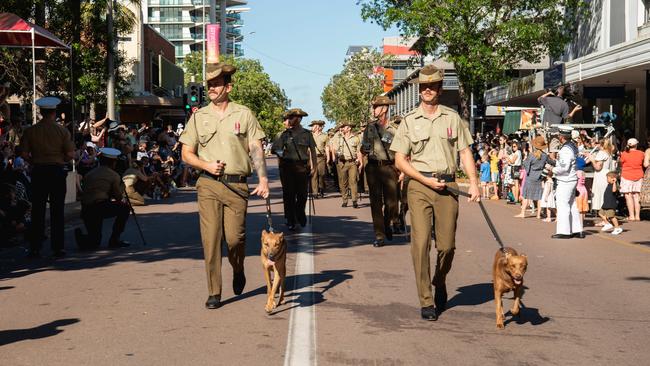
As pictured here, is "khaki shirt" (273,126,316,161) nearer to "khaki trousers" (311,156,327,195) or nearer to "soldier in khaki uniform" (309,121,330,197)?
"soldier in khaki uniform" (309,121,330,197)

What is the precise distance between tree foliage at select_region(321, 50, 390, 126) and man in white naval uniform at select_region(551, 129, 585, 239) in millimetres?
68747

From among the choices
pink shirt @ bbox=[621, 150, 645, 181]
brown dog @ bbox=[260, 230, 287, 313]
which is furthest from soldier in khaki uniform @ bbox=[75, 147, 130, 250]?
pink shirt @ bbox=[621, 150, 645, 181]

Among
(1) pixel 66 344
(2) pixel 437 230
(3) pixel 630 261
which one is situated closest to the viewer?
(1) pixel 66 344

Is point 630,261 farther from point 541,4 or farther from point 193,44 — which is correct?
point 193,44

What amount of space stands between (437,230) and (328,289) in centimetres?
182

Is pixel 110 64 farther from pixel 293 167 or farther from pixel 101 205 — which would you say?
pixel 101 205

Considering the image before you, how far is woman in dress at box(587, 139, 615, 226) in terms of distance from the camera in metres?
18.6

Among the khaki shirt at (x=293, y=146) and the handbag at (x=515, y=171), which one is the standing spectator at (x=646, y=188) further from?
the khaki shirt at (x=293, y=146)

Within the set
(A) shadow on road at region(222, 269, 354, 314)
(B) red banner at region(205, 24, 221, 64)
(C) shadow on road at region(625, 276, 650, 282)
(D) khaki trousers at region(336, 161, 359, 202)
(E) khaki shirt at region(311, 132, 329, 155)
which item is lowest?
(C) shadow on road at region(625, 276, 650, 282)

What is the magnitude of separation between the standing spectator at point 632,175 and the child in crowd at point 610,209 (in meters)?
1.14

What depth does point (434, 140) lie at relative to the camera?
789cm

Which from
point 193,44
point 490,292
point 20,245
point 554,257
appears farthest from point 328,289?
point 193,44

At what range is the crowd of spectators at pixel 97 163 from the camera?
14.1 m

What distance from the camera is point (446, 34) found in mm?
38781
